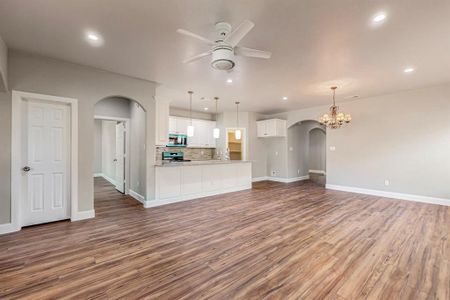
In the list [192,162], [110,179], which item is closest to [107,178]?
[110,179]

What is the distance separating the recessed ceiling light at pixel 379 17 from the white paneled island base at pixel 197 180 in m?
4.32

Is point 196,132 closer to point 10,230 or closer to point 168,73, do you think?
point 168,73

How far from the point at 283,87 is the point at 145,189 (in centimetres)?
405

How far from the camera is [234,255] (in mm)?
2510

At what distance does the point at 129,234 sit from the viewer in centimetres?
312

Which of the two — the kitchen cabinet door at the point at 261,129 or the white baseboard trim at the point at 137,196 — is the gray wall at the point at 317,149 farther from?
the white baseboard trim at the point at 137,196

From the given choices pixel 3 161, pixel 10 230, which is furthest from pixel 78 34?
pixel 10 230

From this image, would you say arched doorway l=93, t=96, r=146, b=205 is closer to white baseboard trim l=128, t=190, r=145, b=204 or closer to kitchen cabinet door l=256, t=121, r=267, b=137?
white baseboard trim l=128, t=190, r=145, b=204

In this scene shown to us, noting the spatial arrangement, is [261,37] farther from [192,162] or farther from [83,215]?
[83,215]

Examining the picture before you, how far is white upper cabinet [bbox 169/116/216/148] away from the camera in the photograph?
7332 millimetres

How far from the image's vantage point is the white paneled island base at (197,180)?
4750 millimetres

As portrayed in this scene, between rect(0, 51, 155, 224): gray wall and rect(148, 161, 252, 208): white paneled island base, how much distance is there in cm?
27

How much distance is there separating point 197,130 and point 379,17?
629cm

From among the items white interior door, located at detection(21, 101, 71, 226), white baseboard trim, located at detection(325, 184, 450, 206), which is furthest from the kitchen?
white baseboard trim, located at detection(325, 184, 450, 206)
